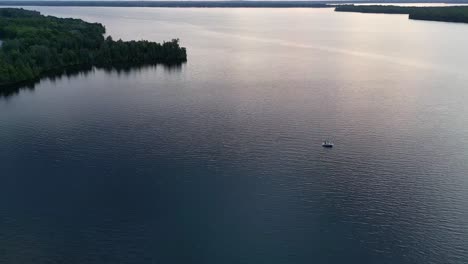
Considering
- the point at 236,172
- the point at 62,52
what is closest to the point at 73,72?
the point at 62,52

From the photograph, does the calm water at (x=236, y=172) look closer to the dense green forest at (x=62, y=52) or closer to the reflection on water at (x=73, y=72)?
the reflection on water at (x=73, y=72)

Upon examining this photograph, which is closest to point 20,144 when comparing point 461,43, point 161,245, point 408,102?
point 161,245

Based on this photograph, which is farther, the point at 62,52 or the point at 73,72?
the point at 62,52

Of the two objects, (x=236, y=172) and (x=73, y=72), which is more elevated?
(x=73, y=72)

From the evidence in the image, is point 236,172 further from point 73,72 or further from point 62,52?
point 62,52

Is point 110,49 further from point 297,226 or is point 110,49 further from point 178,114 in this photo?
point 297,226

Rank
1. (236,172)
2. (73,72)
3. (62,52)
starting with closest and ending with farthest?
1. (236,172)
2. (73,72)
3. (62,52)
